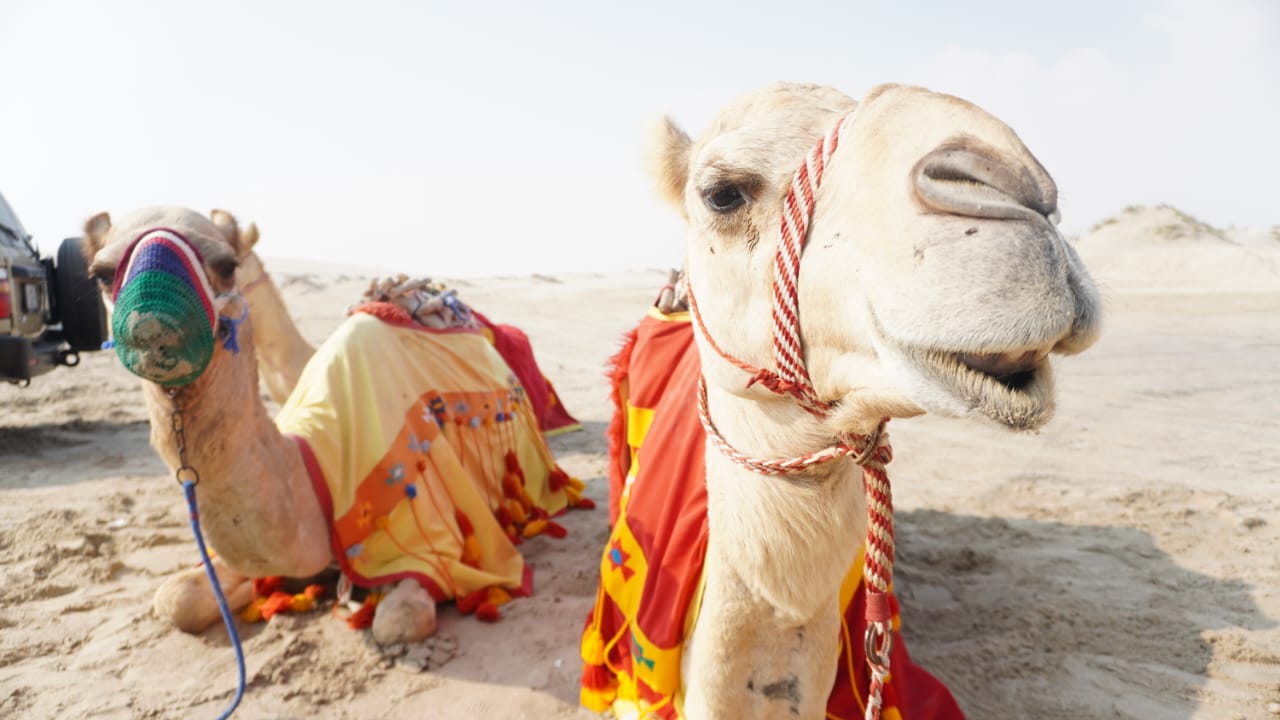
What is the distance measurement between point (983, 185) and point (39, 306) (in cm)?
683

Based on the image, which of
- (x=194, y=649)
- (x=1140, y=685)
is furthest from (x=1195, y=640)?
(x=194, y=649)

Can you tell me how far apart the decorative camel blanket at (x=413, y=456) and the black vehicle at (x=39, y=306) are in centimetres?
281

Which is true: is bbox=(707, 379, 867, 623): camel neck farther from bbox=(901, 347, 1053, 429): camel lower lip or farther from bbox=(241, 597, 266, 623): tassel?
bbox=(241, 597, 266, 623): tassel

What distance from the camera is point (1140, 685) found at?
8.44 ft

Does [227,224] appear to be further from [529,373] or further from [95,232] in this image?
[529,373]

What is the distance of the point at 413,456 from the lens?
10.7 feet

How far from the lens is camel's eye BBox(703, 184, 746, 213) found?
4.30 feet

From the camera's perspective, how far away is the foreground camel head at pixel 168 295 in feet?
6.65

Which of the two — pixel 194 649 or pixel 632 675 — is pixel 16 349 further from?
pixel 632 675

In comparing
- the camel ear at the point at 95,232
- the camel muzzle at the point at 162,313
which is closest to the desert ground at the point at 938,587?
the camel muzzle at the point at 162,313

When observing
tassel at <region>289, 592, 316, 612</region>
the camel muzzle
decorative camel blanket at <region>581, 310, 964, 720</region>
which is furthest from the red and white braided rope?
tassel at <region>289, 592, 316, 612</region>

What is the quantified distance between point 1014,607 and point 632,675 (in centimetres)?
195

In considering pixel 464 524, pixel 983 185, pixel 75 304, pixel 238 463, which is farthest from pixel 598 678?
pixel 75 304

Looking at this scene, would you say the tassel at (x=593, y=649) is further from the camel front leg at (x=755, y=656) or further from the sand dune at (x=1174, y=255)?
the sand dune at (x=1174, y=255)
